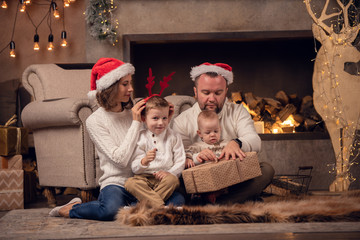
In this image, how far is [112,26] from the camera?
162 inches

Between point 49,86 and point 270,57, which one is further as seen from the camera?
point 270,57

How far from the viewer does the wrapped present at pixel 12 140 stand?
10.5ft

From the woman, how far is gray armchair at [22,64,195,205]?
21 centimetres

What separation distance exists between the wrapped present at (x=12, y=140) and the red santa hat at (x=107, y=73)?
0.96 metres

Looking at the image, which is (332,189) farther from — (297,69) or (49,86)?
(49,86)

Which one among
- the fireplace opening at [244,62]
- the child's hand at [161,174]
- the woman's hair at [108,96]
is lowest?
the child's hand at [161,174]

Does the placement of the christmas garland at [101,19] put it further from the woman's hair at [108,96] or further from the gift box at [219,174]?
the gift box at [219,174]

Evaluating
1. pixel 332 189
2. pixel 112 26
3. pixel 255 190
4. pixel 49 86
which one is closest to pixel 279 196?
pixel 255 190

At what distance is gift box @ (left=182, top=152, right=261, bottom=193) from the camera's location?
2.27 m

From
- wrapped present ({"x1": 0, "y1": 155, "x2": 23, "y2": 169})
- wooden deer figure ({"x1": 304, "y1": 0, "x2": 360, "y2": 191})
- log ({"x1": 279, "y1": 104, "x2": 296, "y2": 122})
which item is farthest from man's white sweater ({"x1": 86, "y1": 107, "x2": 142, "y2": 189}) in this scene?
log ({"x1": 279, "y1": 104, "x2": 296, "y2": 122})

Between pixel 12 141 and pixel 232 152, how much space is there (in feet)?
5.67

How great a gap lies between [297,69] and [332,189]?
137cm

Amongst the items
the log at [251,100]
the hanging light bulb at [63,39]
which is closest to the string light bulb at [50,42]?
the hanging light bulb at [63,39]

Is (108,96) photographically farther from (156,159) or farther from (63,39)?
(63,39)
